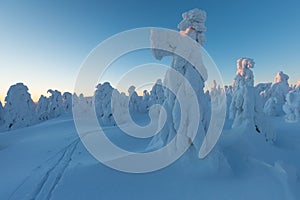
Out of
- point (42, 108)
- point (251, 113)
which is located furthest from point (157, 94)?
point (251, 113)

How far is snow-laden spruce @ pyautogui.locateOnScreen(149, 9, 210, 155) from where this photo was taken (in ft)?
26.6

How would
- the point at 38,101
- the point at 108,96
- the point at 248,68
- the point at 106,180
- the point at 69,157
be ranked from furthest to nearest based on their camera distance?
the point at 38,101 → the point at 108,96 → the point at 248,68 → the point at 69,157 → the point at 106,180

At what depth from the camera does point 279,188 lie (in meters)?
6.30

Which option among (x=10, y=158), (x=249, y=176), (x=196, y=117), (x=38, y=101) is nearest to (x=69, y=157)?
(x=10, y=158)

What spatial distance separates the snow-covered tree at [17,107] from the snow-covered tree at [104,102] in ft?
46.0

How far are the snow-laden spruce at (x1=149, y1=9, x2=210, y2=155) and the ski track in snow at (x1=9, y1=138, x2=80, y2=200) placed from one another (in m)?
5.14

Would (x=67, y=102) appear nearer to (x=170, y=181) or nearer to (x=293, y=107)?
(x=170, y=181)

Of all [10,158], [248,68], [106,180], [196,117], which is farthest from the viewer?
[248,68]

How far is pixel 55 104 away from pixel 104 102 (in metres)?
23.0

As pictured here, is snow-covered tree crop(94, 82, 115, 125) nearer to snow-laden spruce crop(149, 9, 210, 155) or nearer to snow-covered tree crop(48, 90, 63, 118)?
snow-covered tree crop(48, 90, 63, 118)

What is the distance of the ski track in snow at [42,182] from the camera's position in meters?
6.15

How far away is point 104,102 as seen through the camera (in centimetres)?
3269

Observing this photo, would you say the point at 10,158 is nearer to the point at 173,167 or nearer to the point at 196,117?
the point at 173,167

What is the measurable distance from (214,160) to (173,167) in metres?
1.82
